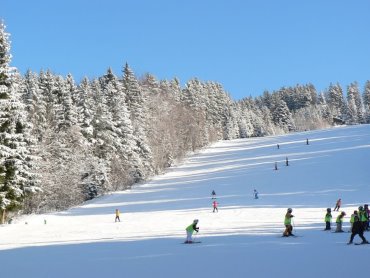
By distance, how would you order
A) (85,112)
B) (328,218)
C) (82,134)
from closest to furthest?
(328,218), (82,134), (85,112)

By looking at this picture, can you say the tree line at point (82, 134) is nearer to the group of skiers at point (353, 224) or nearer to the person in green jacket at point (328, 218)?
the group of skiers at point (353, 224)

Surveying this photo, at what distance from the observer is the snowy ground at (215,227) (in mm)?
14758

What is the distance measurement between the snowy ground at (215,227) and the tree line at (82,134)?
380 centimetres

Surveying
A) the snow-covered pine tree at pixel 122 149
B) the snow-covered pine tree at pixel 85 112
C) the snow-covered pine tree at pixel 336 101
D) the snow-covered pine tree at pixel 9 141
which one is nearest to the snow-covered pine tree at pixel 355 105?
the snow-covered pine tree at pixel 336 101

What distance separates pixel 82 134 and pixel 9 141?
82.0 feet

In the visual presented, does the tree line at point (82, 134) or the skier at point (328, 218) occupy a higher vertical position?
the tree line at point (82, 134)

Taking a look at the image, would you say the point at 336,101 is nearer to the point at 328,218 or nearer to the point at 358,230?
the point at 328,218

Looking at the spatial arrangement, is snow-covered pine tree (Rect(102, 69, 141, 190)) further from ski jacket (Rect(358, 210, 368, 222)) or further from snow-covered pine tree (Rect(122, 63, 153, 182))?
ski jacket (Rect(358, 210, 368, 222))

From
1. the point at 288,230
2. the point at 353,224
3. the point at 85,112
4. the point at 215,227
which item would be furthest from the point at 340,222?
the point at 85,112

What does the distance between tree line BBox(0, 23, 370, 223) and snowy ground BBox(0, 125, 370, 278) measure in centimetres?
380

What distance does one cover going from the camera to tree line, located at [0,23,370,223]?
31.8 meters

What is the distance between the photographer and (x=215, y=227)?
27.3 metres

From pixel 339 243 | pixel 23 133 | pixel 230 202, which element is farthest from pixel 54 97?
pixel 339 243

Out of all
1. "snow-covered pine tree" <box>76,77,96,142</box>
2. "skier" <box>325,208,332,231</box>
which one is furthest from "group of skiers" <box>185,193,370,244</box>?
"snow-covered pine tree" <box>76,77,96,142</box>
